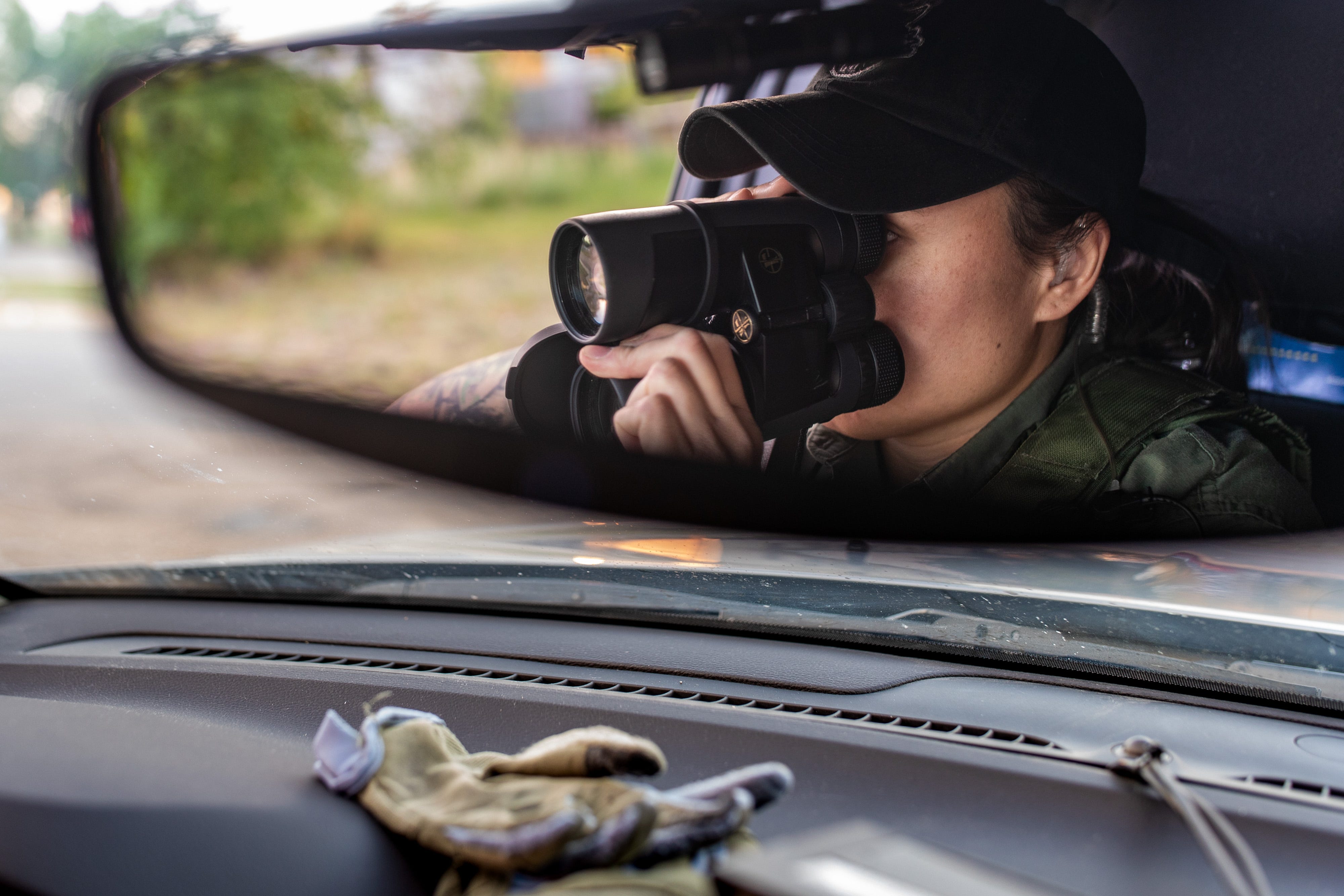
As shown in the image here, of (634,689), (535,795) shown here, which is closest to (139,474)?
(634,689)

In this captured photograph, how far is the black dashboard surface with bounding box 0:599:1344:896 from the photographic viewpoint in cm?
164

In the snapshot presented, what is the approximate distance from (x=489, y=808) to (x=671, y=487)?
534mm

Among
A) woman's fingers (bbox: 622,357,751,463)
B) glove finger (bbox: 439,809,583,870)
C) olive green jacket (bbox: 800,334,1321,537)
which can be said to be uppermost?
woman's fingers (bbox: 622,357,751,463)

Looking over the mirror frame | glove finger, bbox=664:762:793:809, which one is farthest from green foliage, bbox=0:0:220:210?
glove finger, bbox=664:762:793:809

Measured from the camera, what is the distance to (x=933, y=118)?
1.50 metres

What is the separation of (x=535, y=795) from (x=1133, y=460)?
1012mm

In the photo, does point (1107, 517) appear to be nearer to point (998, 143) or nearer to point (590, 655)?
point (998, 143)

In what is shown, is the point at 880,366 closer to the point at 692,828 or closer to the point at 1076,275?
the point at 1076,275

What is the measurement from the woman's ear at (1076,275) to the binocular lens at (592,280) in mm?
721

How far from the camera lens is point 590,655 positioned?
2.35 m

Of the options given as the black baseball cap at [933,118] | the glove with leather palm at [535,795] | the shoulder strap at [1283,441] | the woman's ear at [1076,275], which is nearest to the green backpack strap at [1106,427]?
the shoulder strap at [1283,441]

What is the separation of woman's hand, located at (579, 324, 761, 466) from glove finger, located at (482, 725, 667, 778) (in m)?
0.46

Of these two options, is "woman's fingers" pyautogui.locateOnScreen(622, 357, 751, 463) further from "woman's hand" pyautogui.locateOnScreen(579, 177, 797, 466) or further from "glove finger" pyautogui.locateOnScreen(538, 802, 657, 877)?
"glove finger" pyautogui.locateOnScreen(538, 802, 657, 877)

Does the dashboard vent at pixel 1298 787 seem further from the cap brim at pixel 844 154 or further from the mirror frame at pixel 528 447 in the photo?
the cap brim at pixel 844 154
